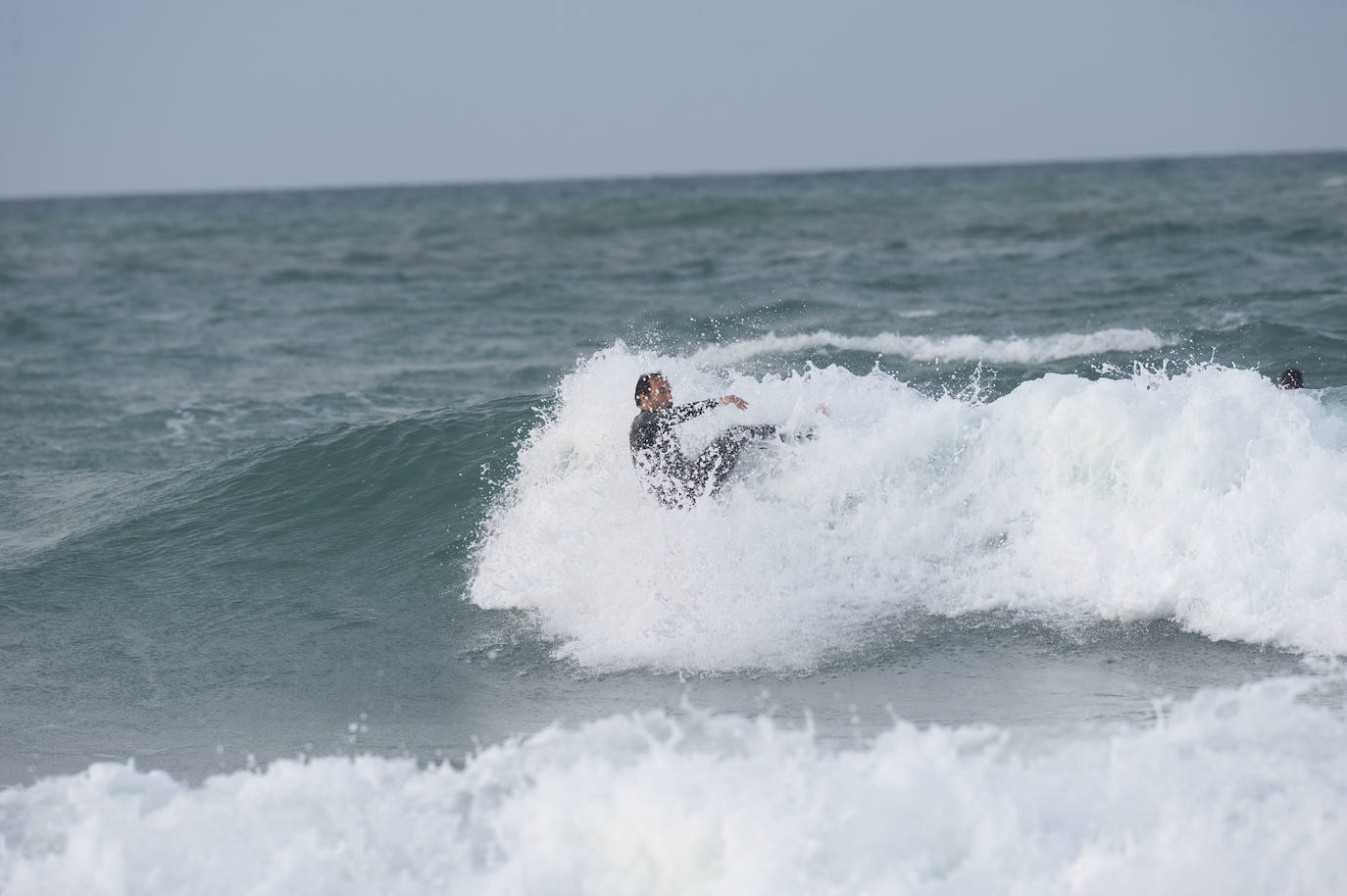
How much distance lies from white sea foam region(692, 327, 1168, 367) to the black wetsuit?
739cm

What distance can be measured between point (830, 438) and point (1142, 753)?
462 centimetres

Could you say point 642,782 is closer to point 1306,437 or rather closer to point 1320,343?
point 1306,437

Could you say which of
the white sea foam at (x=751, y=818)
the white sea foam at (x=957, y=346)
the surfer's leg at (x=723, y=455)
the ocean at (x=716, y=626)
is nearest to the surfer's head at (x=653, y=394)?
the surfer's leg at (x=723, y=455)

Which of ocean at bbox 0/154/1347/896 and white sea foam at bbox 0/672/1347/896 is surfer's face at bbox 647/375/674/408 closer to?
ocean at bbox 0/154/1347/896

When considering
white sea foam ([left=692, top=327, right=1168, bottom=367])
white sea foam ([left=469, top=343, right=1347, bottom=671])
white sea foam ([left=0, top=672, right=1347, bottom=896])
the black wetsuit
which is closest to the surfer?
the black wetsuit

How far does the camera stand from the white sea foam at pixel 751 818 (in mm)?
5113

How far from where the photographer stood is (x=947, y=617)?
8.52 meters

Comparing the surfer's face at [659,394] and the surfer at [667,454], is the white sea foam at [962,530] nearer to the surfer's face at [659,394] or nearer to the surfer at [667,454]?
the surfer at [667,454]

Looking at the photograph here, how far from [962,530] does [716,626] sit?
2197 millimetres

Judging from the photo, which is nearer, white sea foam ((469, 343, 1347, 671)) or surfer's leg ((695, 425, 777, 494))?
white sea foam ((469, 343, 1347, 671))

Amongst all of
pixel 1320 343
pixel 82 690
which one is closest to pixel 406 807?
pixel 82 690

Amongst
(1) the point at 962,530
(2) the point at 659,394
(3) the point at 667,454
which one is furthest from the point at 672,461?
(1) the point at 962,530

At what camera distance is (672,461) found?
9.16 m

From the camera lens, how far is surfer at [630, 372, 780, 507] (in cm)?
912
